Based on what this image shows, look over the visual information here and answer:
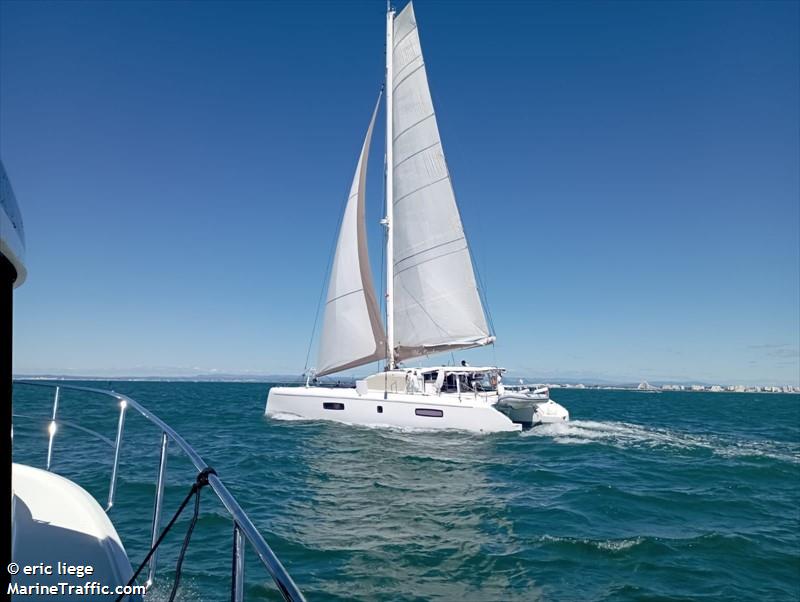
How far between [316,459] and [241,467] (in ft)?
6.20

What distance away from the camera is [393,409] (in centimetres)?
1712

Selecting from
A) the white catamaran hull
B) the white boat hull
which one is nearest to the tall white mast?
the white catamaran hull

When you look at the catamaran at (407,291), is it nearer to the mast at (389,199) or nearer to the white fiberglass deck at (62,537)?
the mast at (389,199)

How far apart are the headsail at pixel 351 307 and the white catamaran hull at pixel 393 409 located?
1.70 m

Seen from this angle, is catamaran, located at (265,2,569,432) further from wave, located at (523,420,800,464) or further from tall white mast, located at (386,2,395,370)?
wave, located at (523,420,800,464)

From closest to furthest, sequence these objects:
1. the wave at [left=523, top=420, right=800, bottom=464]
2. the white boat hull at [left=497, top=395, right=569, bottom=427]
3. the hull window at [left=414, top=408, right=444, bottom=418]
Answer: the wave at [left=523, top=420, right=800, bottom=464] < the hull window at [left=414, top=408, right=444, bottom=418] < the white boat hull at [left=497, top=395, right=569, bottom=427]

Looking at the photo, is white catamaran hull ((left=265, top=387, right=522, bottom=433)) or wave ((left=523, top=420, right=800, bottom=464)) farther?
white catamaran hull ((left=265, top=387, right=522, bottom=433))

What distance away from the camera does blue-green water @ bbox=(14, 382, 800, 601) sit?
4.93 m

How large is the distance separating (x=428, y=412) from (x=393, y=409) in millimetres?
1343

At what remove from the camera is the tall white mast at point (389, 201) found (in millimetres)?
20391

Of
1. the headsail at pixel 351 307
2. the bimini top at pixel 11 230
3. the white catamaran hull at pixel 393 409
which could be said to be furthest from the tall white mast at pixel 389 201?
the bimini top at pixel 11 230

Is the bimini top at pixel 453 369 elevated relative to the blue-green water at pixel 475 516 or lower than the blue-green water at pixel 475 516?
elevated

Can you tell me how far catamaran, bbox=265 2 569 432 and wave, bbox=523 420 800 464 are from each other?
4.24ft

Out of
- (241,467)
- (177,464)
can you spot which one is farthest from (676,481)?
Answer: (177,464)
